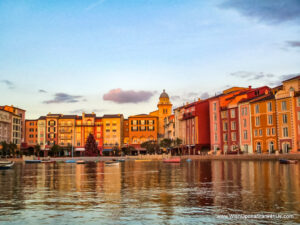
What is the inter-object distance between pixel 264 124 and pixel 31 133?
97.3 meters

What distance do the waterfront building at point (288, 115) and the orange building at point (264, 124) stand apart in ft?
7.29

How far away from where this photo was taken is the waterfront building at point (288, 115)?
7944 centimetres

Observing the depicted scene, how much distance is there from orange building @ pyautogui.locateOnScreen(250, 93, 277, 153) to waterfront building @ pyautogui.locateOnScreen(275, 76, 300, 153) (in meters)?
2.22

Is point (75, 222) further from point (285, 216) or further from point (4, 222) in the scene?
point (285, 216)

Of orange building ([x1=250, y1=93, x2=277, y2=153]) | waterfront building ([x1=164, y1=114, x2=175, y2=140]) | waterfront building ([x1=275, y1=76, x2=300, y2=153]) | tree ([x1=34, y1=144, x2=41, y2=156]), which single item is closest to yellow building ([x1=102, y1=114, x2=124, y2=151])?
waterfront building ([x1=164, y1=114, x2=175, y2=140])

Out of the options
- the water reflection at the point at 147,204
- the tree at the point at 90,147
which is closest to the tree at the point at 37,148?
the tree at the point at 90,147

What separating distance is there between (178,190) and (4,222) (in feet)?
48.7

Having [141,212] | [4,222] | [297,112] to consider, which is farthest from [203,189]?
[297,112]

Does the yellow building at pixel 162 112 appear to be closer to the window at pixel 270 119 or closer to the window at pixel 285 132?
the window at pixel 270 119

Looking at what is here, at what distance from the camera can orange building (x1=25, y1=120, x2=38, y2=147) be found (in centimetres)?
14700

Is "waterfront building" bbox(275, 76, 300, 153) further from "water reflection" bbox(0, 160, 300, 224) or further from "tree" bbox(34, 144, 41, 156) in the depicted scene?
"tree" bbox(34, 144, 41, 156)

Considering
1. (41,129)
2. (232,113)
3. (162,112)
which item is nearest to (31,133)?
(41,129)

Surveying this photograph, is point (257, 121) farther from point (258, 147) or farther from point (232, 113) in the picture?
point (232, 113)

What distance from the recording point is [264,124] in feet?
290
